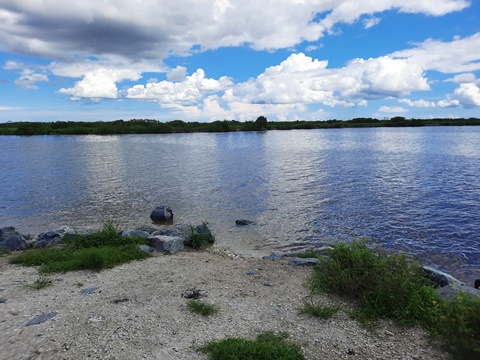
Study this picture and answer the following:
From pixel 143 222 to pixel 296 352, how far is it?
14.1m

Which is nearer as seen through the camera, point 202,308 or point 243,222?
point 202,308

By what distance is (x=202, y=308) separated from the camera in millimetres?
7633

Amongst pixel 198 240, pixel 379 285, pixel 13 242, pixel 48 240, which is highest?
pixel 379 285

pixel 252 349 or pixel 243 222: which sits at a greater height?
pixel 252 349

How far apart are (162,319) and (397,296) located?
17.2 feet

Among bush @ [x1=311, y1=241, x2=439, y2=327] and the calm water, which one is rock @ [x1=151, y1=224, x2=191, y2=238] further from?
bush @ [x1=311, y1=241, x2=439, y2=327]

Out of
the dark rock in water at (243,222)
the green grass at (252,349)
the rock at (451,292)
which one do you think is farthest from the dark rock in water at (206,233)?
the rock at (451,292)

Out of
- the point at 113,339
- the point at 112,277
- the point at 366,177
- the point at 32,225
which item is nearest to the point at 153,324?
the point at 113,339

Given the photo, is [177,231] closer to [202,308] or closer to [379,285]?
[202,308]

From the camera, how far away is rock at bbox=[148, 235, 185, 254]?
1270cm

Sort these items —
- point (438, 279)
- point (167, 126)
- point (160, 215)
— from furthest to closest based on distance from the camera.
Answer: point (167, 126) → point (160, 215) → point (438, 279)

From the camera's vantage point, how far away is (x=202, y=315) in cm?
746

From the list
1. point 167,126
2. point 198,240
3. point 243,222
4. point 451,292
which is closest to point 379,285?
point 451,292

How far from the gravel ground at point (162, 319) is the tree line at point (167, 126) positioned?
131069 millimetres
